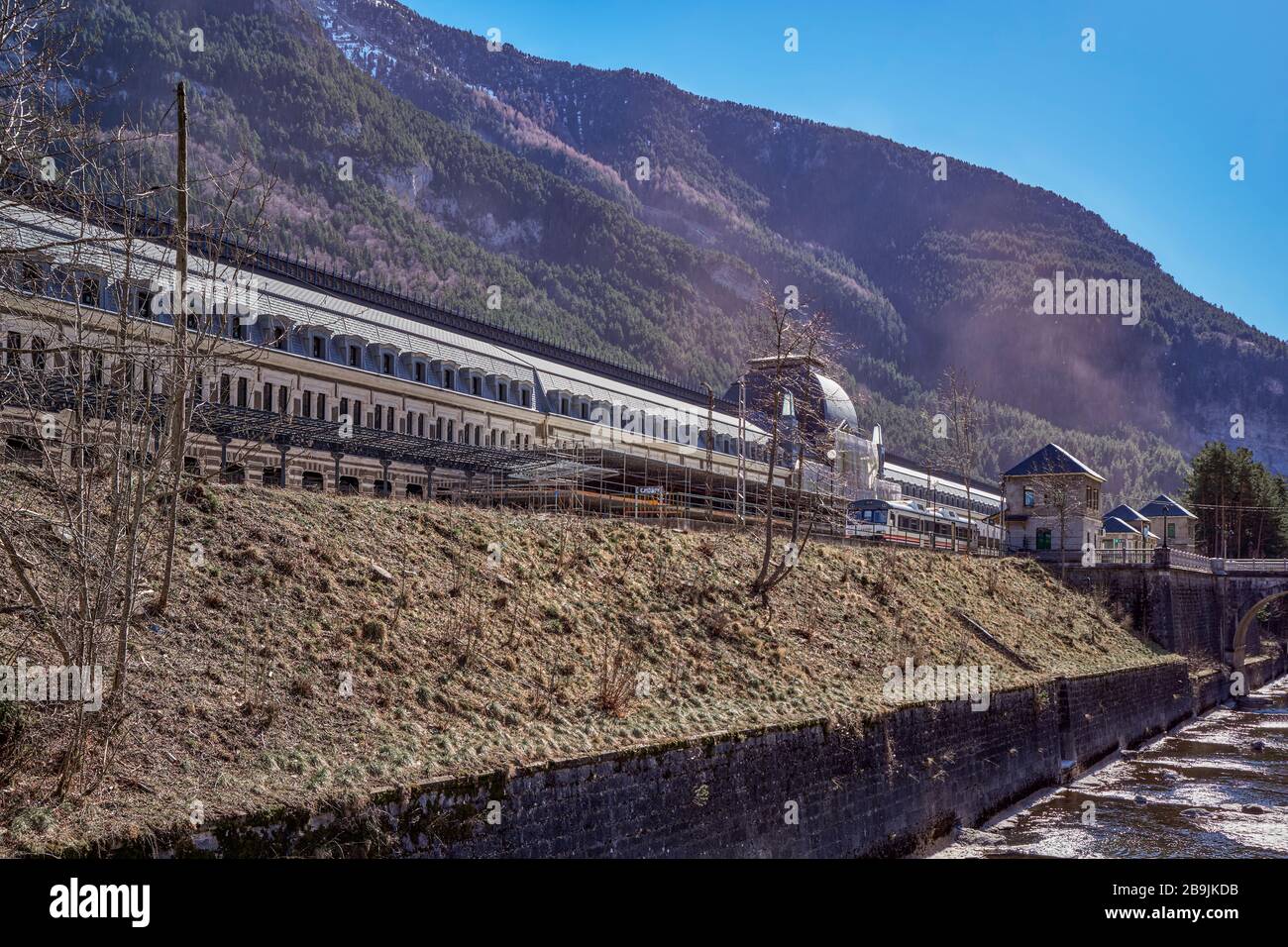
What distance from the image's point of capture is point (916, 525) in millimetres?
95250

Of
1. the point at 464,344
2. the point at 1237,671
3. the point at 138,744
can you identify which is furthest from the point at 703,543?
the point at 1237,671

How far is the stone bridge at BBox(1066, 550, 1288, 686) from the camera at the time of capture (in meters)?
63.8

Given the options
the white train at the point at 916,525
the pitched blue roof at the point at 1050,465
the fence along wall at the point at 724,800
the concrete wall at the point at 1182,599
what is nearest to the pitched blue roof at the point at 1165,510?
the white train at the point at 916,525

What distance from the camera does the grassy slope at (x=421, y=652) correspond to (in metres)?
16.4

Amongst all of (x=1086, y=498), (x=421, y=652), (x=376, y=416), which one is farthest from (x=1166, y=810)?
(x=1086, y=498)

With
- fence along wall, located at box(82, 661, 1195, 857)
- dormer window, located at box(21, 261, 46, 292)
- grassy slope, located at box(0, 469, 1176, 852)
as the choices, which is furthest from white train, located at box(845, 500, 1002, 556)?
dormer window, located at box(21, 261, 46, 292)

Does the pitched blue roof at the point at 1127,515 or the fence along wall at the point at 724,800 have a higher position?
the pitched blue roof at the point at 1127,515

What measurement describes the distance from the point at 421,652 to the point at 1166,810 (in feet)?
80.5

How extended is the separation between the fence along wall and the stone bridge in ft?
95.8

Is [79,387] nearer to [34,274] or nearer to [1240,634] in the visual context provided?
[34,274]

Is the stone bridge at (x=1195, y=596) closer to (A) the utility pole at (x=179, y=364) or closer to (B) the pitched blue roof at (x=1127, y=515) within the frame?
(B) the pitched blue roof at (x=1127, y=515)

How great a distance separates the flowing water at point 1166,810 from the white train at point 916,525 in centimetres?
2083

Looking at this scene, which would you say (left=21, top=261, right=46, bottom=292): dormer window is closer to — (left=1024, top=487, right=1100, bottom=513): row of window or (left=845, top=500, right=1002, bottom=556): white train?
(left=845, top=500, right=1002, bottom=556): white train
